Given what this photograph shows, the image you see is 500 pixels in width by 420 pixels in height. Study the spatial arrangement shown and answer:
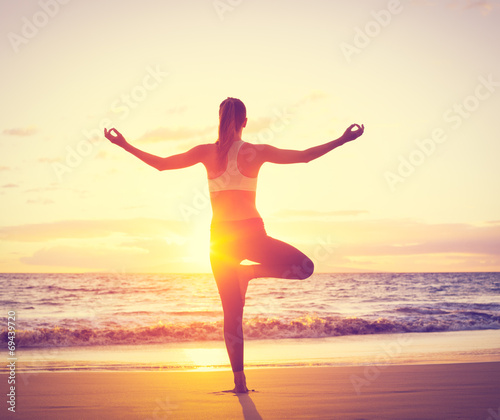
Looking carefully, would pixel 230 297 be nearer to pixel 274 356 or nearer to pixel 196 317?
pixel 274 356

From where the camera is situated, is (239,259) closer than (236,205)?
No

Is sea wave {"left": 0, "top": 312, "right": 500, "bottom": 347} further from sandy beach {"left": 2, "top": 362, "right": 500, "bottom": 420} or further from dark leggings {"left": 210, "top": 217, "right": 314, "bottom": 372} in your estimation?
dark leggings {"left": 210, "top": 217, "right": 314, "bottom": 372}

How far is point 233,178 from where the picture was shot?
3.45 m

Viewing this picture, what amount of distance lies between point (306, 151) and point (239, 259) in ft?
2.85

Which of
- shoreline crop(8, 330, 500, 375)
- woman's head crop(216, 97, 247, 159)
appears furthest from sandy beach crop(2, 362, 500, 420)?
woman's head crop(216, 97, 247, 159)

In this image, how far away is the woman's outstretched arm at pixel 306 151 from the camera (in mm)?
3203

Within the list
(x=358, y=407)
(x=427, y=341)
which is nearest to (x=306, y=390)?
(x=358, y=407)

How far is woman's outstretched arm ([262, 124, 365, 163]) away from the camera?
3.20 metres

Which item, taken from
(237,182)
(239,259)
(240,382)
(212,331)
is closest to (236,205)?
(237,182)

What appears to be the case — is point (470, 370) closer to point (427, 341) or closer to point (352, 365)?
point (352, 365)

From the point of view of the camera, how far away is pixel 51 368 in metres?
6.83

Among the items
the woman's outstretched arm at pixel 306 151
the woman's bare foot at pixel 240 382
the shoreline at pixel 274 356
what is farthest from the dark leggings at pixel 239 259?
the shoreline at pixel 274 356

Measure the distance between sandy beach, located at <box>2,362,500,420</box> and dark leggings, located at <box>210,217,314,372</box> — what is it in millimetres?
511

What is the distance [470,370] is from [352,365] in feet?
5.22
